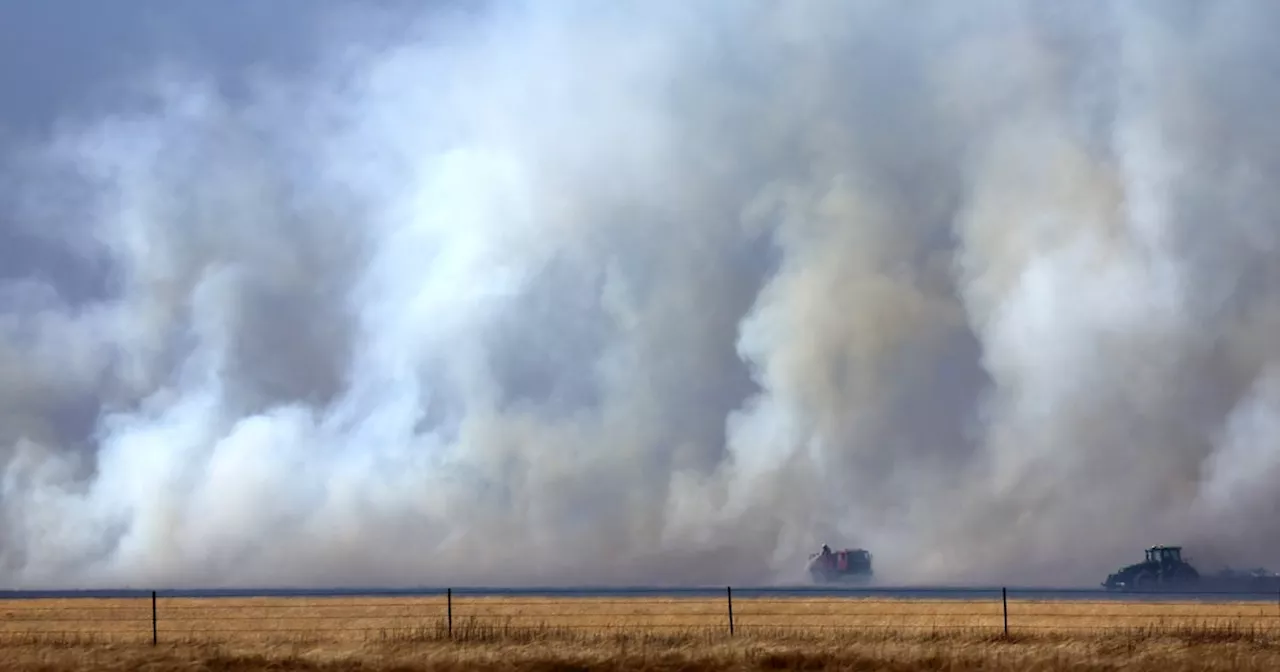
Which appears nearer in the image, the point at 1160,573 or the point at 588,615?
→ the point at 588,615

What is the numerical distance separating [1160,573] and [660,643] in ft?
246

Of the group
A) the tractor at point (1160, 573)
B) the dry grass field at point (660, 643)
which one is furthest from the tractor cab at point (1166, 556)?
the dry grass field at point (660, 643)

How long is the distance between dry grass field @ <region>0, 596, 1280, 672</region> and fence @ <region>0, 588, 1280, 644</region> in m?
0.30

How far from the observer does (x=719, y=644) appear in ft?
146

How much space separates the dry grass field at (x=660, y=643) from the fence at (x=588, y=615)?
296 millimetres

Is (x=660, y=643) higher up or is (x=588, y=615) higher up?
(x=660, y=643)

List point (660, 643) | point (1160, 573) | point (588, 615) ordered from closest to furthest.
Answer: point (660, 643), point (588, 615), point (1160, 573)

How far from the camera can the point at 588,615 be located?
241 ft

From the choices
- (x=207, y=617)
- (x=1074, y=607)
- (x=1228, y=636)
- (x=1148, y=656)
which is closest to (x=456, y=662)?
(x=1148, y=656)

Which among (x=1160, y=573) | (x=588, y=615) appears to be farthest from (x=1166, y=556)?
(x=588, y=615)

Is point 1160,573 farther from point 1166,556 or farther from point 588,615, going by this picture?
point 588,615

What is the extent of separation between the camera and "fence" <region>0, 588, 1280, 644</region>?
178 feet

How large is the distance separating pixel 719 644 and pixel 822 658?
12.6ft

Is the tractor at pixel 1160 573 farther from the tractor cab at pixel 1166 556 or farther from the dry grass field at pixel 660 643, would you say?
the dry grass field at pixel 660 643
